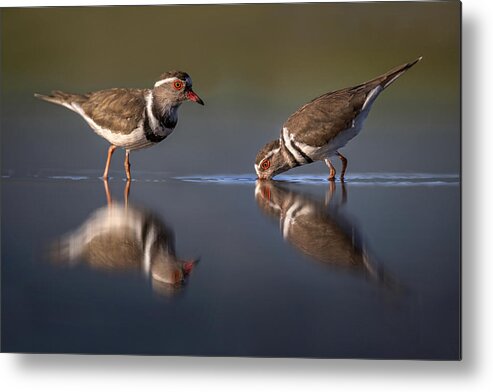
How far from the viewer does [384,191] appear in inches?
96.1

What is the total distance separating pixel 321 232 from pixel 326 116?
14.0 inches

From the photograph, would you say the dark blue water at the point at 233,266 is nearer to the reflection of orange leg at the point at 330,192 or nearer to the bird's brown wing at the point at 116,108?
the reflection of orange leg at the point at 330,192

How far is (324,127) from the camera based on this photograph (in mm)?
2521

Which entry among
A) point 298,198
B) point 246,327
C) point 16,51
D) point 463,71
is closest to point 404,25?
point 463,71

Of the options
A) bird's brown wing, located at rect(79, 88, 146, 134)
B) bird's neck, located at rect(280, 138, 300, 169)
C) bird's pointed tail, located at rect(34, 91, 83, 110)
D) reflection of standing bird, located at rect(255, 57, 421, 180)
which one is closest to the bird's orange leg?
reflection of standing bird, located at rect(255, 57, 421, 180)

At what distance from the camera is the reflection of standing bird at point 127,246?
7.77 ft

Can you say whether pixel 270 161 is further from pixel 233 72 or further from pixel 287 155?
pixel 233 72

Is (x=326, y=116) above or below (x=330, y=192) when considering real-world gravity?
above

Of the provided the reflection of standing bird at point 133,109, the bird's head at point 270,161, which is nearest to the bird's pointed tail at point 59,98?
the reflection of standing bird at point 133,109

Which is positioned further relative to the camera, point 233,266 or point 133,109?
point 133,109

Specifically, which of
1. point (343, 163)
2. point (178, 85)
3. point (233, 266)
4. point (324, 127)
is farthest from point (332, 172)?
point (178, 85)

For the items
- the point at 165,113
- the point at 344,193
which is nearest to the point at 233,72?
the point at 165,113

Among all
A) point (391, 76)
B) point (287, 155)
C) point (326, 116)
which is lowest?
point (287, 155)

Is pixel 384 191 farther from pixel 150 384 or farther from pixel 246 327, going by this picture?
pixel 150 384
